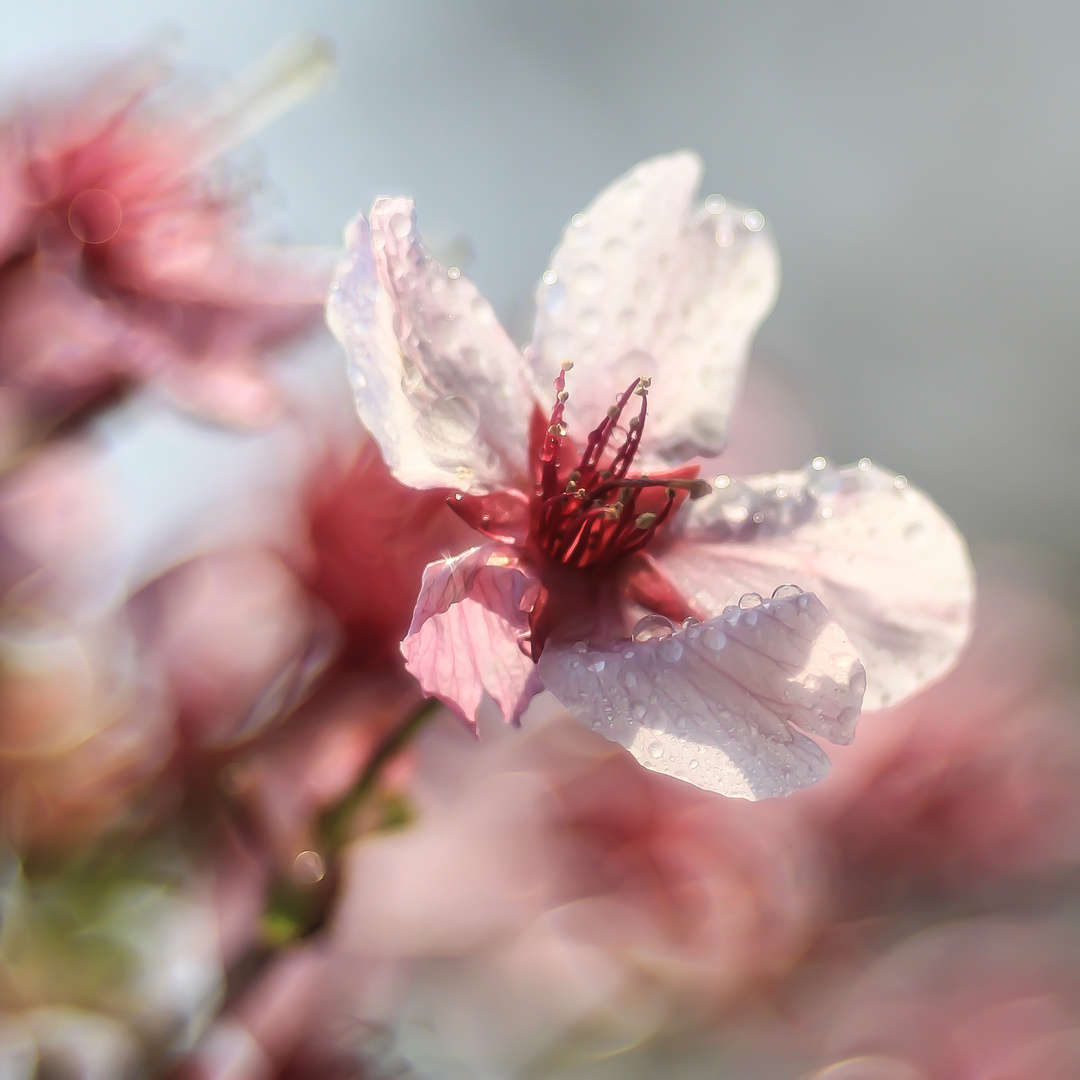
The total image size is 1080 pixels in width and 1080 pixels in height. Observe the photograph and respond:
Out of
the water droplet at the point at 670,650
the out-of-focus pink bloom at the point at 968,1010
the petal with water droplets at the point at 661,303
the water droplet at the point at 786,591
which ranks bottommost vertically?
the out-of-focus pink bloom at the point at 968,1010

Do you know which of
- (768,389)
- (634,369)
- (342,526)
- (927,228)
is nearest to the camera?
(634,369)

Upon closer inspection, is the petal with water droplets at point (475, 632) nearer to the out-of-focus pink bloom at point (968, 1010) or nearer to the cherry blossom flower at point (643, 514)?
the cherry blossom flower at point (643, 514)

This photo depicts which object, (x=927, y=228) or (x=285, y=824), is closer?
(x=285, y=824)

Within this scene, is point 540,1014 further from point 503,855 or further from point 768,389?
point 768,389

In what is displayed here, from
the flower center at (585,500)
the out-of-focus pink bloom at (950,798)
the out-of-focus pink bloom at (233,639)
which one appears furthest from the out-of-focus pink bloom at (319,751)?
the out-of-focus pink bloom at (950,798)

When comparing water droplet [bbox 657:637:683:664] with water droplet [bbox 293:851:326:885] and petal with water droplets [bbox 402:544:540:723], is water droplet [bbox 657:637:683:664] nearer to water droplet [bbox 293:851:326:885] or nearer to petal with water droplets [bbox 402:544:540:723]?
petal with water droplets [bbox 402:544:540:723]

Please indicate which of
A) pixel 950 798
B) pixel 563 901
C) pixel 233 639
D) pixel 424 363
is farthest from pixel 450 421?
pixel 950 798

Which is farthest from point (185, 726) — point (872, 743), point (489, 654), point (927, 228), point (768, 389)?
point (927, 228)

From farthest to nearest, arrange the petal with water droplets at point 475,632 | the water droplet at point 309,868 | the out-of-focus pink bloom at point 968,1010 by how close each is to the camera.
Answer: the out-of-focus pink bloom at point 968,1010
the water droplet at point 309,868
the petal with water droplets at point 475,632
